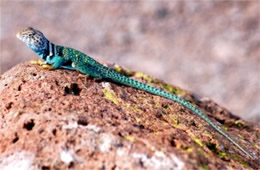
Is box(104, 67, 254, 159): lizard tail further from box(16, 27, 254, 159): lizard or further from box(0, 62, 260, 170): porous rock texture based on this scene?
box(0, 62, 260, 170): porous rock texture

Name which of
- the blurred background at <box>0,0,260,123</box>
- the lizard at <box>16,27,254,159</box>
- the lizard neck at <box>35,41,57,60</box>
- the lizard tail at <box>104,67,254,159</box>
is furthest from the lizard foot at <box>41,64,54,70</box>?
the blurred background at <box>0,0,260,123</box>

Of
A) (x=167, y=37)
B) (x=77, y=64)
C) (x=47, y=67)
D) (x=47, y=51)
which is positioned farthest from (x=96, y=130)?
(x=167, y=37)

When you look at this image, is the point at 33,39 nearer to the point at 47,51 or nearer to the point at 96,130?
the point at 47,51

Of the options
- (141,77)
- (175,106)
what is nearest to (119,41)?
(141,77)

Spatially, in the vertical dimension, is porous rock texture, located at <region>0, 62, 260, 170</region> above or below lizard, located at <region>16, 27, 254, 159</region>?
below

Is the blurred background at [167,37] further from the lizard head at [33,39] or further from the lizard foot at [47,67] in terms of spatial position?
the lizard foot at [47,67]

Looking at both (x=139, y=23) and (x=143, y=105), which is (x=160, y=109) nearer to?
(x=143, y=105)
